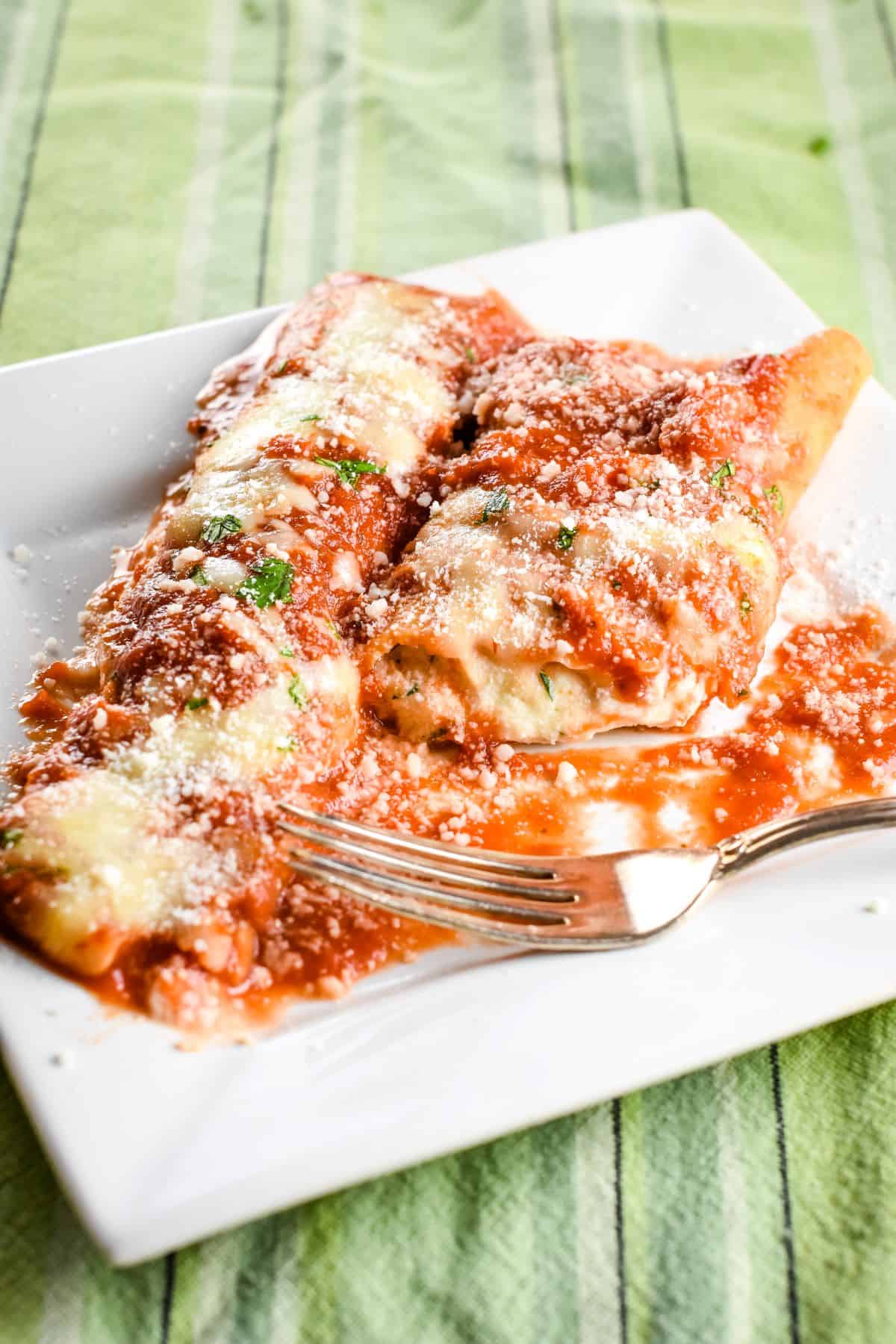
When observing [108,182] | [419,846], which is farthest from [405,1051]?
[108,182]

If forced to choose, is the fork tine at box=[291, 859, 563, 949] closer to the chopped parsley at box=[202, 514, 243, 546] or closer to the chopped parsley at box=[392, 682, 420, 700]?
the chopped parsley at box=[392, 682, 420, 700]

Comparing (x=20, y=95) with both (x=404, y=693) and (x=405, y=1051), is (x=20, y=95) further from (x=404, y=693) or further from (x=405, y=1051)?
(x=405, y=1051)

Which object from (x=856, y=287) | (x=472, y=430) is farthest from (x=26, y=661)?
(x=856, y=287)

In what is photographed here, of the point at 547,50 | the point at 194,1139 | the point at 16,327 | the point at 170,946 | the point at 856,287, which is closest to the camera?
the point at 194,1139

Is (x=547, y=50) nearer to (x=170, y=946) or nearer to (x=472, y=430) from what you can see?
(x=472, y=430)

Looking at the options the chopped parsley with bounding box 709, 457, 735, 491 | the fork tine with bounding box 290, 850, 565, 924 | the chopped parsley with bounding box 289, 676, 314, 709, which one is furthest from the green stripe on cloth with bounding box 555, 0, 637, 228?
the fork tine with bounding box 290, 850, 565, 924

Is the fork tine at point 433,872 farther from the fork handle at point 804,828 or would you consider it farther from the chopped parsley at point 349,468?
the chopped parsley at point 349,468
